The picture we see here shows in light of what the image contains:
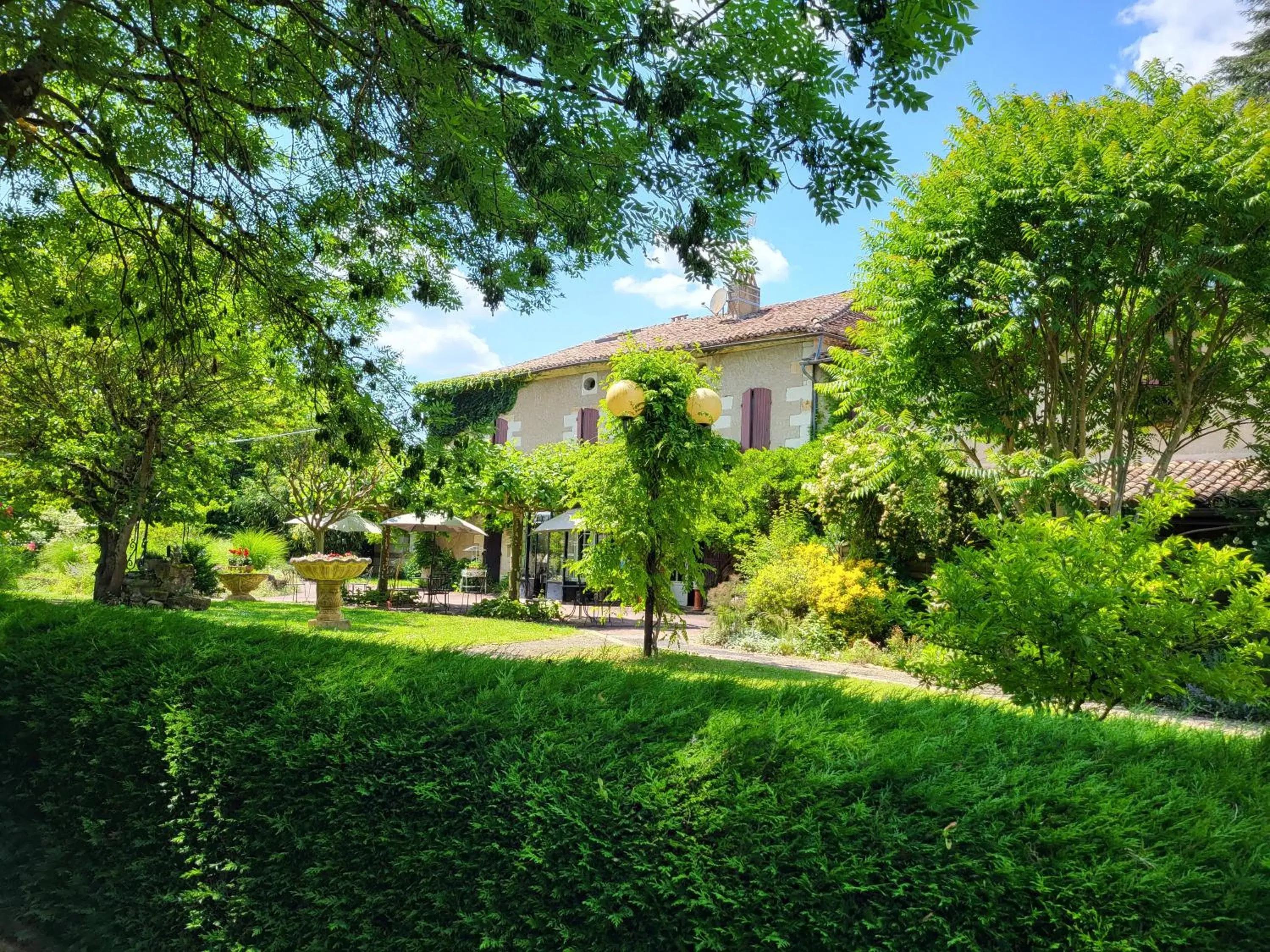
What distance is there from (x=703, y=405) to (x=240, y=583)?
15.9 m

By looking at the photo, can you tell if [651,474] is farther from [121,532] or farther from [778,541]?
[121,532]

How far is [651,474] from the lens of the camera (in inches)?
392

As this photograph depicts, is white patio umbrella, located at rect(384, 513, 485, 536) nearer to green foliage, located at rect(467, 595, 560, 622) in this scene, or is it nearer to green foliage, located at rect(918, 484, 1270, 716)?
green foliage, located at rect(467, 595, 560, 622)

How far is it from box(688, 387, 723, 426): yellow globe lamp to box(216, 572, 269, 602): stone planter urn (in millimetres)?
15324

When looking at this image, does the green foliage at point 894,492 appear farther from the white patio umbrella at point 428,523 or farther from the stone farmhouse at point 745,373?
the white patio umbrella at point 428,523

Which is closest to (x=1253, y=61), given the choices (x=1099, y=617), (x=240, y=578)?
(x=1099, y=617)

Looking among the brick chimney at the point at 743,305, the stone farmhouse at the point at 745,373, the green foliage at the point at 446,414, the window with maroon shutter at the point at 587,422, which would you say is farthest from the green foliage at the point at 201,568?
the brick chimney at the point at 743,305

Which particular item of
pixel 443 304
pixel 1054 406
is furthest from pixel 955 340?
pixel 443 304

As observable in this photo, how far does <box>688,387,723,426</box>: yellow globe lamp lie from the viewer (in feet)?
31.1

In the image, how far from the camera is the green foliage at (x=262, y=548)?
75.2 feet

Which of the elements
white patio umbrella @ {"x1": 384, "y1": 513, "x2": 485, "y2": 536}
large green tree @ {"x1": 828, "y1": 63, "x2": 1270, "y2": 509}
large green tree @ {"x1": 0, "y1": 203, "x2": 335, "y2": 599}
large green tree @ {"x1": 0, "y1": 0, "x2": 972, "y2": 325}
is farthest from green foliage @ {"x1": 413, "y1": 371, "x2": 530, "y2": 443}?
large green tree @ {"x1": 828, "y1": 63, "x2": 1270, "y2": 509}

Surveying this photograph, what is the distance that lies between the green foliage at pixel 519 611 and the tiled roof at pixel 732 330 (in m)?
5.88

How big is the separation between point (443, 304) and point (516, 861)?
4867 mm

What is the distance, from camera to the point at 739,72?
4180 millimetres
